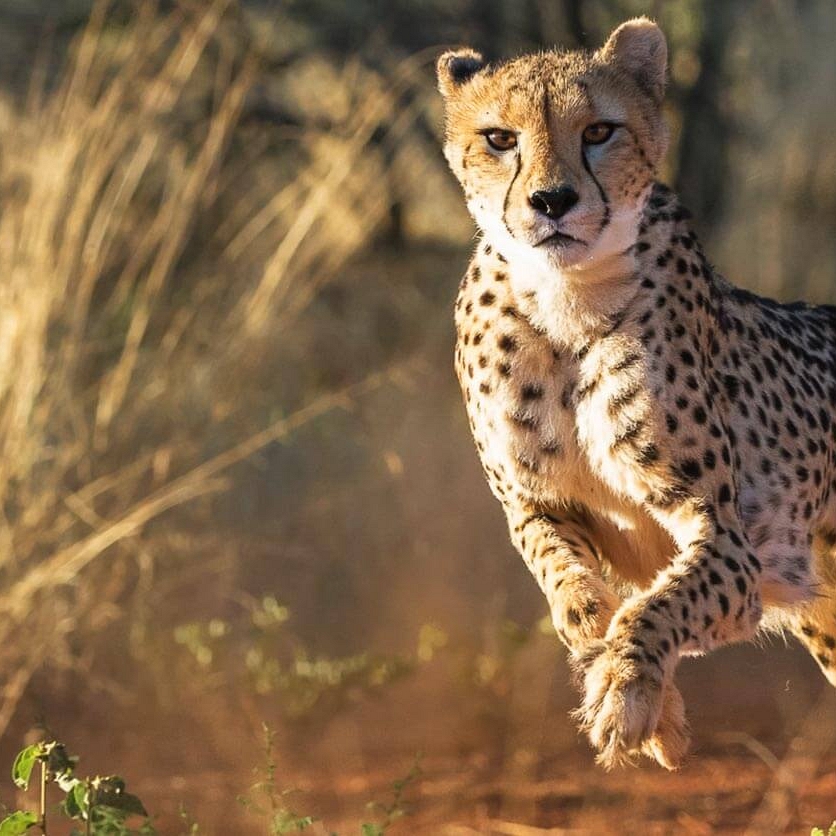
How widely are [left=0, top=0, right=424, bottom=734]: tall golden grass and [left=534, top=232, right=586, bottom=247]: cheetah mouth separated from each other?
5.34 ft

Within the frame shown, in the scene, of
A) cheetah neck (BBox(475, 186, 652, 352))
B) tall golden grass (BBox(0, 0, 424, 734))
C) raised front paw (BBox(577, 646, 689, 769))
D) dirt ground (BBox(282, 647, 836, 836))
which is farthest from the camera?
tall golden grass (BBox(0, 0, 424, 734))

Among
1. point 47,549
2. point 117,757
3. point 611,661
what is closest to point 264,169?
point 47,549

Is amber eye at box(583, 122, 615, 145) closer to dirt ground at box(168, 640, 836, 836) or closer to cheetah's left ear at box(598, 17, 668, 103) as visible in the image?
cheetah's left ear at box(598, 17, 668, 103)

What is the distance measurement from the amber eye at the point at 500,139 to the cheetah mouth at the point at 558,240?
0.16m

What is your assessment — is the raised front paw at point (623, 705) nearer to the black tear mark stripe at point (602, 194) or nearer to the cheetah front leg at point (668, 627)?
the cheetah front leg at point (668, 627)

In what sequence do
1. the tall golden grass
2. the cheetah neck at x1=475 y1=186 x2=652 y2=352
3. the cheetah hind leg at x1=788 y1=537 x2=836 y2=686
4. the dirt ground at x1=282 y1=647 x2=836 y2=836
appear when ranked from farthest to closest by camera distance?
the tall golden grass → the dirt ground at x1=282 y1=647 x2=836 y2=836 → the cheetah hind leg at x1=788 y1=537 x2=836 y2=686 → the cheetah neck at x1=475 y1=186 x2=652 y2=352

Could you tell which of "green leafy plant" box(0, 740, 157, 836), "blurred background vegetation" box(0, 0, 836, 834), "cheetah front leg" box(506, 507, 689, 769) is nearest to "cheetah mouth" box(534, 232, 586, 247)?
"cheetah front leg" box(506, 507, 689, 769)

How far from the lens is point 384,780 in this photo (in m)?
4.07

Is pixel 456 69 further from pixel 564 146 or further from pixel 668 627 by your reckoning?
pixel 668 627

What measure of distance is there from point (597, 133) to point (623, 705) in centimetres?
76

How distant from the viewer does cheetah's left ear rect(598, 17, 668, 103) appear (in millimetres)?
Answer: 2447

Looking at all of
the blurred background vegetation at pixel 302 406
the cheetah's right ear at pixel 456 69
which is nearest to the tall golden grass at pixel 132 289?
the blurred background vegetation at pixel 302 406

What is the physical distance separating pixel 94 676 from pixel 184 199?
1243 mm

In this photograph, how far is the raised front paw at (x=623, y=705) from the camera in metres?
2.04
